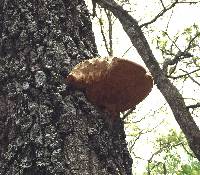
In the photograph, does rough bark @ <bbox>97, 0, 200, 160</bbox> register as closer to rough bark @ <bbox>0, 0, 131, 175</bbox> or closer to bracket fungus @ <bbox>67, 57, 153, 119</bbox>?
rough bark @ <bbox>0, 0, 131, 175</bbox>

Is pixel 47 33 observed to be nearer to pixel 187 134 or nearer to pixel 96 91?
pixel 96 91

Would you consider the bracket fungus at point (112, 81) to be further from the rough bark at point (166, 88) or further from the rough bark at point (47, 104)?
the rough bark at point (166, 88)

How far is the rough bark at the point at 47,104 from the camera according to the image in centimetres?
127

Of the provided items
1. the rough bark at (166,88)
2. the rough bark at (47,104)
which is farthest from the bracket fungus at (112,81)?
the rough bark at (166,88)

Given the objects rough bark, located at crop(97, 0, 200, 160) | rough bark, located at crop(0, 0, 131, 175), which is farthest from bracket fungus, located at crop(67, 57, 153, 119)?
rough bark, located at crop(97, 0, 200, 160)

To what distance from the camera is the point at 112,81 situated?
1.42 metres

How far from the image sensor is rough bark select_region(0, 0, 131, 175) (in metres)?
1.27

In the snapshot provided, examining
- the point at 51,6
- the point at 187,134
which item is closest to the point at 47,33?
the point at 51,6

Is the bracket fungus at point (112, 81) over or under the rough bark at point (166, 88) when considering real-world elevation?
under

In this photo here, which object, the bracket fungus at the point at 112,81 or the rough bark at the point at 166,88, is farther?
the rough bark at the point at 166,88

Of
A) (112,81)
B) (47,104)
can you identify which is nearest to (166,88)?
(112,81)

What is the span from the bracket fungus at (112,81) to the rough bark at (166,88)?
2615mm

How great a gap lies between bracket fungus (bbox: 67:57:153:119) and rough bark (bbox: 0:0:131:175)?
5 cm

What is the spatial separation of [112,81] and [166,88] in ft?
10.4
